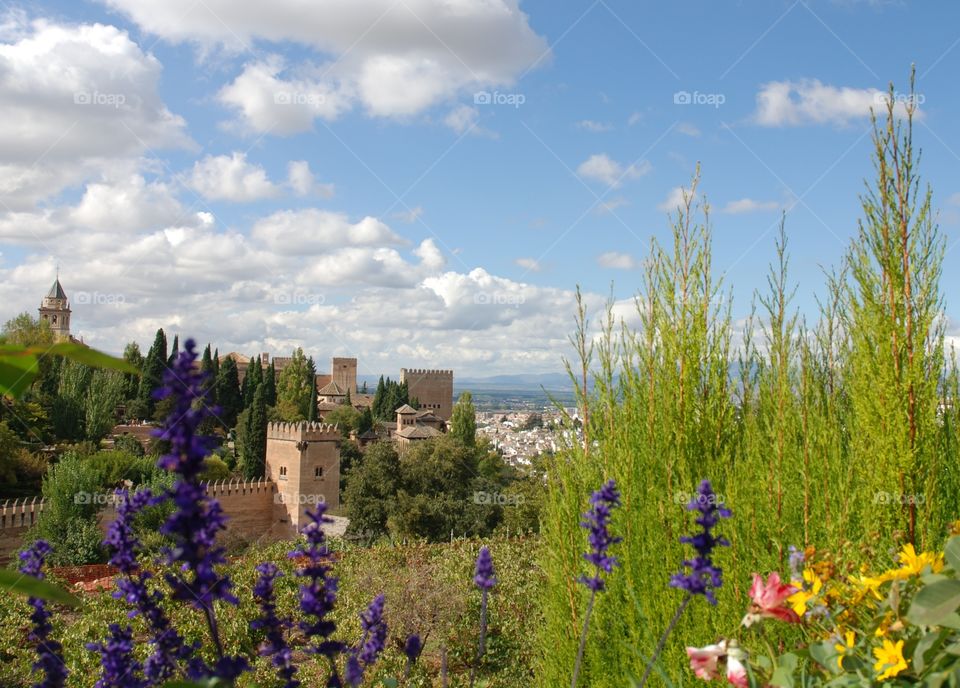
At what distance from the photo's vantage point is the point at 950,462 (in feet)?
10.6

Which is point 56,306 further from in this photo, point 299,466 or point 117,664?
point 117,664

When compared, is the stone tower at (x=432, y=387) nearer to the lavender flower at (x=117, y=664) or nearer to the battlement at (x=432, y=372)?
the battlement at (x=432, y=372)

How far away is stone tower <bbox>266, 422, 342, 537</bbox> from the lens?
112 ft

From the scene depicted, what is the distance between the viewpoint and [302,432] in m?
34.7

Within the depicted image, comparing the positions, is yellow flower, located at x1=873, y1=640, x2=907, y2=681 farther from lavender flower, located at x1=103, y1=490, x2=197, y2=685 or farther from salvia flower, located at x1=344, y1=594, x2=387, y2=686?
lavender flower, located at x1=103, y1=490, x2=197, y2=685

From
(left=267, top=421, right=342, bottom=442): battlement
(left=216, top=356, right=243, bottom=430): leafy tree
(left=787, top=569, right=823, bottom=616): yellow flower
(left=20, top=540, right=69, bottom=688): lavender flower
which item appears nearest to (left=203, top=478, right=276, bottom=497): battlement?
(left=267, top=421, right=342, bottom=442): battlement

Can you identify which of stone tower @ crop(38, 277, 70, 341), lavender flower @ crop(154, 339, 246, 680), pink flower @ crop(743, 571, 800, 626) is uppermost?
stone tower @ crop(38, 277, 70, 341)

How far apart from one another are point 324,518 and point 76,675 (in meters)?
5.09

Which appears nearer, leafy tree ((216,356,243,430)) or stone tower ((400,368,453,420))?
leafy tree ((216,356,243,430))

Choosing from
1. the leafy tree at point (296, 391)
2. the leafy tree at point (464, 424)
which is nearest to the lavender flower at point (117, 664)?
the leafy tree at point (464, 424)

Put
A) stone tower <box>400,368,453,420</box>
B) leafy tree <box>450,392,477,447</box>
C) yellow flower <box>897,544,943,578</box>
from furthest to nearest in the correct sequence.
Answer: stone tower <box>400,368,453,420</box> < leafy tree <box>450,392,477,447</box> < yellow flower <box>897,544,943,578</box>

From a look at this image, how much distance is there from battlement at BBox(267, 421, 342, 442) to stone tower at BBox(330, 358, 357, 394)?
144ft

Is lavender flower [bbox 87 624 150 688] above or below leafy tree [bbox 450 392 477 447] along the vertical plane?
above

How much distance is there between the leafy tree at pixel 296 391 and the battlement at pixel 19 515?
22.5m
